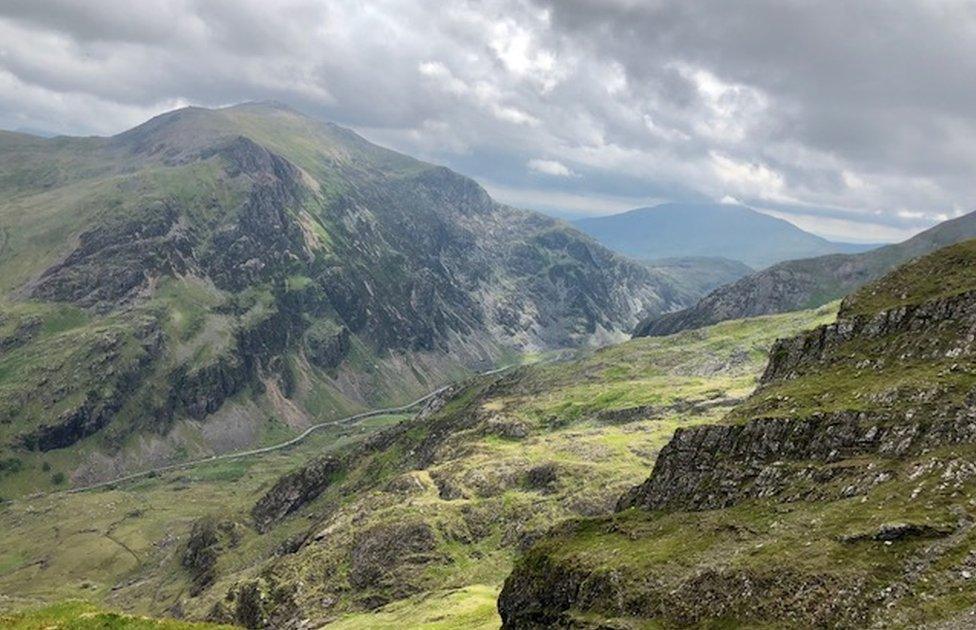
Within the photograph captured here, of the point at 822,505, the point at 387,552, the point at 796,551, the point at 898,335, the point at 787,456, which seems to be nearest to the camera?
the point at 796,551

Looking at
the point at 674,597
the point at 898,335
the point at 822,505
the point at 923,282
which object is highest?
the point at 923,282

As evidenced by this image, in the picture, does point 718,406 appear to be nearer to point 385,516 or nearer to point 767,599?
point 385,516

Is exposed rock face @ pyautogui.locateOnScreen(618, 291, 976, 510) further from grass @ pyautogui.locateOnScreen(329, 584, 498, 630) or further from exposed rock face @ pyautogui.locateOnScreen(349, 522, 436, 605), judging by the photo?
exposed rock face @ pyautogui.locateOnScreen(349, 522, 436, 605)

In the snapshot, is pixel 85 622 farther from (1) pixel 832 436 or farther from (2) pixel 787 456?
(1) pixel 832 436

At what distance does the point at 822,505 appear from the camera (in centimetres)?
6006

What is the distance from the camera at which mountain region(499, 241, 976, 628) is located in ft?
158

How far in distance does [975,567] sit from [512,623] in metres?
40.9

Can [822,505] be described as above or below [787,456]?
below

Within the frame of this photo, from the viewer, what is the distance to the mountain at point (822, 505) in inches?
1892

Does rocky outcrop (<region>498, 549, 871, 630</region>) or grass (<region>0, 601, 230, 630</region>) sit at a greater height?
grass (<region>0, 601, 230, 630</region>)

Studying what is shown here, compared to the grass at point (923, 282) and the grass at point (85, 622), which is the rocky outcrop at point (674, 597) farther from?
the grass at point (923, 282)

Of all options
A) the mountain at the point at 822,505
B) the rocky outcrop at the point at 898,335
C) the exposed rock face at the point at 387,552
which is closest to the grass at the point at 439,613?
the exposed rock face at the point at 387,552

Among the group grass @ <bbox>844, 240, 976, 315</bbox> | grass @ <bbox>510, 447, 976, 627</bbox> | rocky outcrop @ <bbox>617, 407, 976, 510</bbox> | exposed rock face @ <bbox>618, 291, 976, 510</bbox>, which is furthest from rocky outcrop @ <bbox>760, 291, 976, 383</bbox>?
grass @ <bbox>510, 447, 976, 627</bbox>

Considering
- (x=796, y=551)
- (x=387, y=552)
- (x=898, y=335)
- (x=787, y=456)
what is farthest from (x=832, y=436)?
(x=387, y=552)
